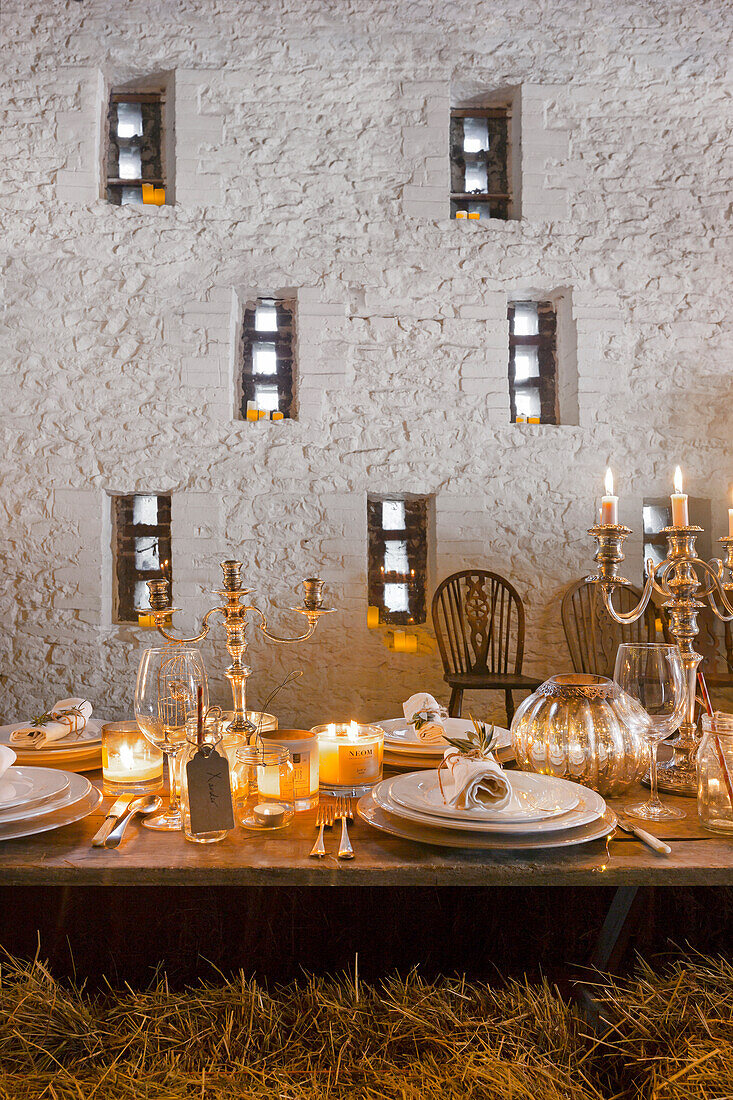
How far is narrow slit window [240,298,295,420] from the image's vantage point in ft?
13.4

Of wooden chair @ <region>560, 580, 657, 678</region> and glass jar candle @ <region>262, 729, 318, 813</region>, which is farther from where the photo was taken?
wooden chair @ <region>560, 580, 657, 678</region>

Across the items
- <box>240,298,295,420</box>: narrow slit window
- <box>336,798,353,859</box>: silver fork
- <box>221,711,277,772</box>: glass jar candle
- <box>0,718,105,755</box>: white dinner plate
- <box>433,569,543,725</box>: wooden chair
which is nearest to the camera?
<box>336,798,353,859</box>: silver fork

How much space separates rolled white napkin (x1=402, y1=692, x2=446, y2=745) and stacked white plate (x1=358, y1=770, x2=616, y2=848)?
281 millimetres

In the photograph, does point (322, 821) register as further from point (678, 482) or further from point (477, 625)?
point (477, 625)

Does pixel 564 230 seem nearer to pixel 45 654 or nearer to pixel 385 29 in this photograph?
pixel 385 29

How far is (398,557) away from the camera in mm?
4078

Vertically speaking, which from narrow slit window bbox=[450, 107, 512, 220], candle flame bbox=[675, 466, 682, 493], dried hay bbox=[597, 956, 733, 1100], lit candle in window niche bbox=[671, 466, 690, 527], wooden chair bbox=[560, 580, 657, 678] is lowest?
dried hay bbox=[597, 956, 733, 1100]

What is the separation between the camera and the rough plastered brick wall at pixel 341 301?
3848mm

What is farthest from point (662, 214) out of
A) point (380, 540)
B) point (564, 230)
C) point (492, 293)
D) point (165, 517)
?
point (165, 517)

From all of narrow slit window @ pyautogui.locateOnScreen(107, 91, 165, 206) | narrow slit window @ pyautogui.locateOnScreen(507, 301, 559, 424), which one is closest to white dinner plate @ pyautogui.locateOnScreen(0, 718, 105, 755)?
narrow slit window @ pyautogui.locateOnScreen(507, 301, 559, 424)

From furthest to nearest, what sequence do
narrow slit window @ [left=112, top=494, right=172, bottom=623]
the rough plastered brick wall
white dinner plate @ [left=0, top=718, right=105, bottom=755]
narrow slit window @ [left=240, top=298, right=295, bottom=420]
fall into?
narrow slit window @ [left=240, top=298, right=295, bottom=420] → narrow slit window @ [left=112, top=494, right=172, bottom=623] → the rough plastered brick wall → white dinner plate @ [left=0, top=718, right=105, bottom=755]

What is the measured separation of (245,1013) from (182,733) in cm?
40

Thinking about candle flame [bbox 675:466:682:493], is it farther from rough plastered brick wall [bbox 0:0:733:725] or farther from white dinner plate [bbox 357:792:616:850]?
rough plastered brick wall [bbox 0:0:733:725]

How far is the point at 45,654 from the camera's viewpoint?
3826 mm
